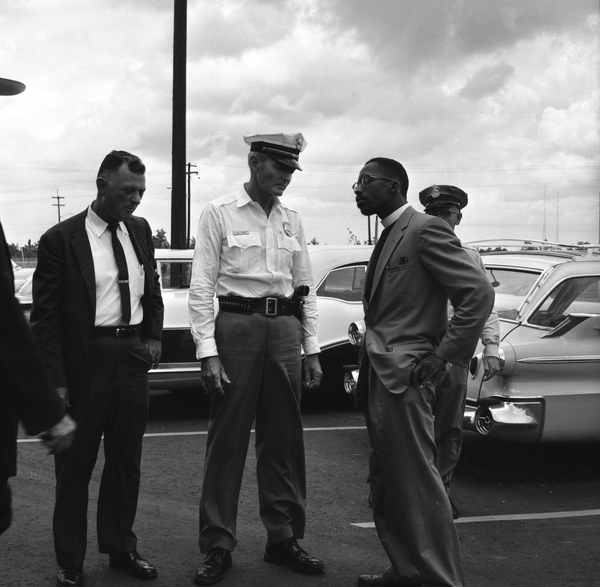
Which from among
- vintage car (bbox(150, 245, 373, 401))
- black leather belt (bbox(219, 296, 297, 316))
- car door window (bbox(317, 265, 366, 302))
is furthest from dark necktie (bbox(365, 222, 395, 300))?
car door window (bbox(317, 265, 366, 302))

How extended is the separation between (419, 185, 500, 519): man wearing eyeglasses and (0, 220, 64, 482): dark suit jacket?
2.54 metres

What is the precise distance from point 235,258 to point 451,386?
1439 millimetres

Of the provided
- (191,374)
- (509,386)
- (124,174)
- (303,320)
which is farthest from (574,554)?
(191,374)

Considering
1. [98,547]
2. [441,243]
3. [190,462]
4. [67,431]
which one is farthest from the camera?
[190,462]

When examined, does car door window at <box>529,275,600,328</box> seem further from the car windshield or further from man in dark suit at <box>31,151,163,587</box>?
man in dark suit at <box>31,151,163,587</box>

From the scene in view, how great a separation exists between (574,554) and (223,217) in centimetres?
249

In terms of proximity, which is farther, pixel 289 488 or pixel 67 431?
pixel 289 488

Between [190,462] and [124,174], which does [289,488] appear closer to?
[124,174]

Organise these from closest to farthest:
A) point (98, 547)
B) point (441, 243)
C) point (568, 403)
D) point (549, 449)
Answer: point (441, 243)
point (98, 547)
point (568, 403)
point (549, 449)

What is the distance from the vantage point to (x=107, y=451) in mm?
4086

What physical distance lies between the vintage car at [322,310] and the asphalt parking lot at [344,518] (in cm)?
69

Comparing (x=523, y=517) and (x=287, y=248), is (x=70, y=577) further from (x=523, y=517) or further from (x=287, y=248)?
(x=523, y=517)

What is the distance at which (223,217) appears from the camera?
14.0 ft

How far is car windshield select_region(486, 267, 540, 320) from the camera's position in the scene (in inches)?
305
